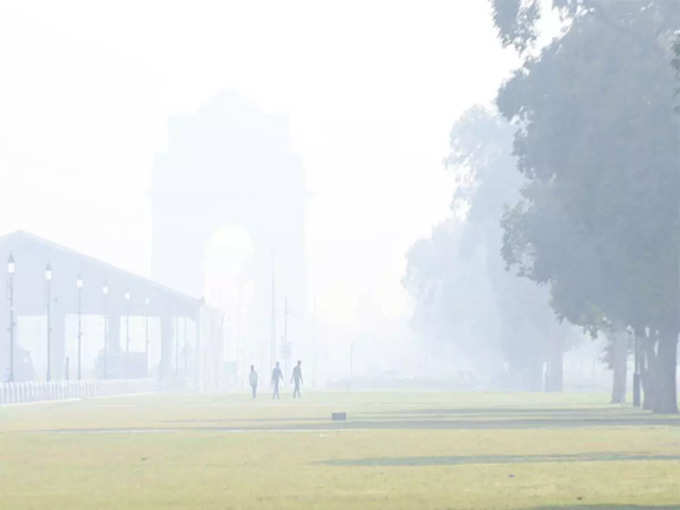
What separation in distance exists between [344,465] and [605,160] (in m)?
26.2

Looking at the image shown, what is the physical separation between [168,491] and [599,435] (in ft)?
59.0

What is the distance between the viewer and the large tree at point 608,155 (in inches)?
2158

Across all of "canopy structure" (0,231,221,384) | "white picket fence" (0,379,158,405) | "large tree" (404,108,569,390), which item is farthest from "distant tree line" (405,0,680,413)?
"canopy structure" (0,231,221,384)

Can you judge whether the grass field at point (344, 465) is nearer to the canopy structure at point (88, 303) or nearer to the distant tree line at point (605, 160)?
the distant tree line at point (605, 160)

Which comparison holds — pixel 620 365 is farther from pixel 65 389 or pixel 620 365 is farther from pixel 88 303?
pixel 88 303

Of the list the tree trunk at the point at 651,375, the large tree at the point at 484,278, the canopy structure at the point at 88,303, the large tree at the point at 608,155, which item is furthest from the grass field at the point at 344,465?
the canopy structure at the point at 88,303

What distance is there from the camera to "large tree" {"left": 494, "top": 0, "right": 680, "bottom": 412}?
54812mm

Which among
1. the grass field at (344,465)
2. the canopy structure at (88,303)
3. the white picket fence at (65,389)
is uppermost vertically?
the canopy structure at (88,303)

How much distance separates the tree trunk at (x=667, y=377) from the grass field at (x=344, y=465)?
10.4 meters

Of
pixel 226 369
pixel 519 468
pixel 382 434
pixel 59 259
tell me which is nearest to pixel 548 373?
pixel 59 259

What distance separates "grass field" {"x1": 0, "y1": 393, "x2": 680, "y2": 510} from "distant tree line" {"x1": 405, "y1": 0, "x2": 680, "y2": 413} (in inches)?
222

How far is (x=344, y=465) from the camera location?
103ft

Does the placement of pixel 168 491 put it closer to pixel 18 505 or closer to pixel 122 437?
pixel 18 505

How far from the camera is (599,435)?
141 ft
